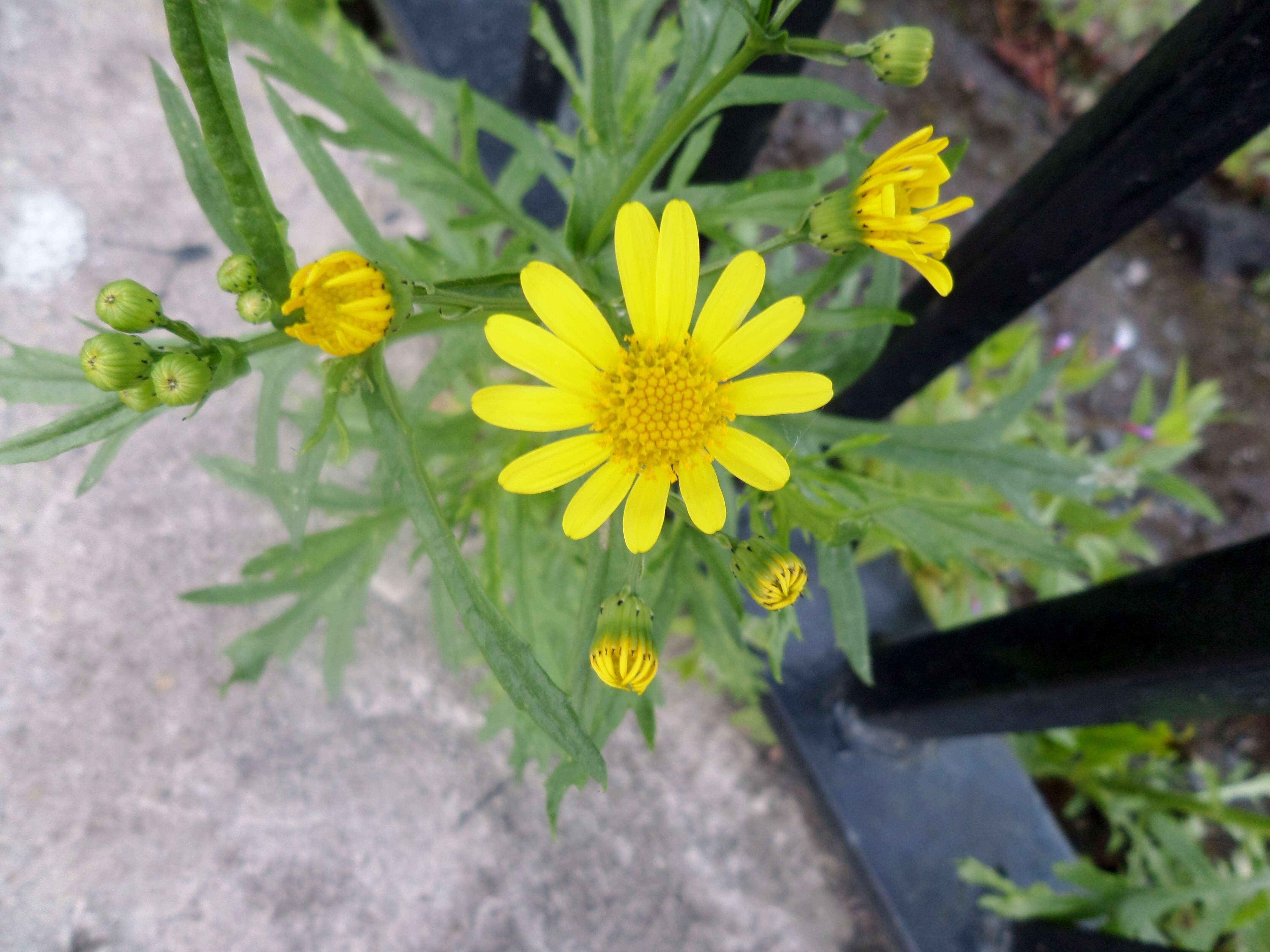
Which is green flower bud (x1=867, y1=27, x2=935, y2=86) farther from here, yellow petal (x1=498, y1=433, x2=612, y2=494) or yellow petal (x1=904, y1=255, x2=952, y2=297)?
yellow petal (x1=498, y1=433, x2=612, y2=494)

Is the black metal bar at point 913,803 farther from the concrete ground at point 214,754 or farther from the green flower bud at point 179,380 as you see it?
the green flower bud at point 179,380

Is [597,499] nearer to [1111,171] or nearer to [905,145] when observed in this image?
[905,145]

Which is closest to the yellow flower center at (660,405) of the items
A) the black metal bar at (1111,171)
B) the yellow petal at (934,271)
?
the yellow petal at (934,271)

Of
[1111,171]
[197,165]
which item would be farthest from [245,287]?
[1111,171]

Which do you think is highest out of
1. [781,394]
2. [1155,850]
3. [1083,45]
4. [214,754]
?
[1083,45]

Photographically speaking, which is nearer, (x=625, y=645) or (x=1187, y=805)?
(x=625, y=645)

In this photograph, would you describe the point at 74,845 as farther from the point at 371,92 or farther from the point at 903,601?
the point at 903,601
